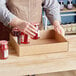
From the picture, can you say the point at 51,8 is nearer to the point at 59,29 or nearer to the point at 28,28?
the point at 59,29

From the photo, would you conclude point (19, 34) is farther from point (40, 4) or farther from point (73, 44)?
point (40, 4)

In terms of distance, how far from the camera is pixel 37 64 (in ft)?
5.63

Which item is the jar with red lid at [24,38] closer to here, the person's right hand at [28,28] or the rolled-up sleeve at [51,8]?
the person's right hand at [28,28]

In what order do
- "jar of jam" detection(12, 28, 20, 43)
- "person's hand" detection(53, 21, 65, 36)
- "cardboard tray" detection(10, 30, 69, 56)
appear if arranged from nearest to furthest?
1. "cardboard tray" detection(10, 30, 69, 56)
2. "jar of jam" detection(12, 28, 20, 43)
3. "person's hand" detection(53, 21, 65, 36)

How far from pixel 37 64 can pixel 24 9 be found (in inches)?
39.6

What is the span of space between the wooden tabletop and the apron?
0.77 m

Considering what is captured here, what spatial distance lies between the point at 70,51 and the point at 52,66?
0.31 m

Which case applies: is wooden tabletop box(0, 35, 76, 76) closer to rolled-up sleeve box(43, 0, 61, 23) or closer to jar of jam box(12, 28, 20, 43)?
jar of jam box(12, 28, 20, 43)

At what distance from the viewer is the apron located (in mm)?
2557

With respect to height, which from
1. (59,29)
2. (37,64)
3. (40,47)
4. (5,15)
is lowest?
(37,64)

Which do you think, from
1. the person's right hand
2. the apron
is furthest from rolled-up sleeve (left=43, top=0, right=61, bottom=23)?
the person's right hand

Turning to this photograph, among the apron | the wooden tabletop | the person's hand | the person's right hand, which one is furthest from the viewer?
the apron

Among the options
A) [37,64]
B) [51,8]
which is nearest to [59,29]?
[51,8]

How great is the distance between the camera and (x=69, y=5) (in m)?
4.69
